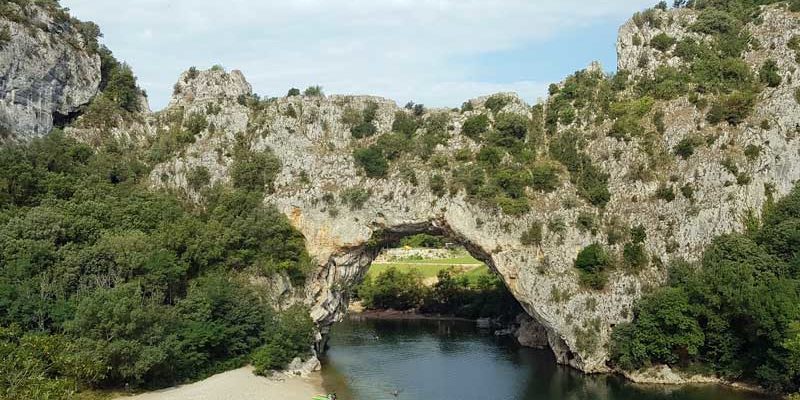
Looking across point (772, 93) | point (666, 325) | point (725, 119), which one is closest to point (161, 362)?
point (666, 325)

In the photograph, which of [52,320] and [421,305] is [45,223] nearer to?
[52,320]

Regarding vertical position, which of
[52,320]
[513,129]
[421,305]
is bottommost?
[421,305]

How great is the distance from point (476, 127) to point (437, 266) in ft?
132

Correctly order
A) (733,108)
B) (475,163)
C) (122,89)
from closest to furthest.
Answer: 1. (733,108)
2. (475,163)
3. (122,89)

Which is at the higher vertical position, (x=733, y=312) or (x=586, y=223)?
(x=586, y=223)

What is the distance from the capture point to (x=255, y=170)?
192 ft

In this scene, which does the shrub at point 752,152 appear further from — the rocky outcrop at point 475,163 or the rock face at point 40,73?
the rock face at point 40,73

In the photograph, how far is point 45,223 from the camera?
44562 mm

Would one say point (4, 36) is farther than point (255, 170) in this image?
No

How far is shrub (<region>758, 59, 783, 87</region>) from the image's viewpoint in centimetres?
5356

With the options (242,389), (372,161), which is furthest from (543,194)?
(242,389)

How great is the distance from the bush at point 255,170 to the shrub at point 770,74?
4206cm

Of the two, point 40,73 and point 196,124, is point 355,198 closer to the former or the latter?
point 196,124

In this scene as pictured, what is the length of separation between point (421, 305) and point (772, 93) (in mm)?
46727
